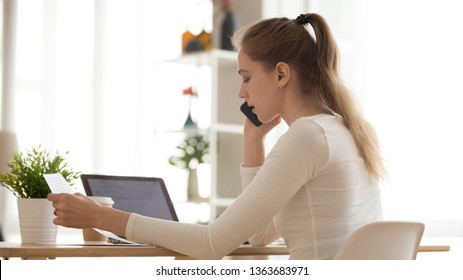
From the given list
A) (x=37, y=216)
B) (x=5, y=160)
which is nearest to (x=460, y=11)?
(x=37, y=216)

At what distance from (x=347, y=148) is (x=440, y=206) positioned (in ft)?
6.28

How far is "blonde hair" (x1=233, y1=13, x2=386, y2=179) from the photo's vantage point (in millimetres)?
1908

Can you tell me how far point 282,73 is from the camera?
1.92 m

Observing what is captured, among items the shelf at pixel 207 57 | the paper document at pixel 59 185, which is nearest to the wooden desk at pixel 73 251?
the paper document at pixel 59 185

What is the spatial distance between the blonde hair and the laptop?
52 cm

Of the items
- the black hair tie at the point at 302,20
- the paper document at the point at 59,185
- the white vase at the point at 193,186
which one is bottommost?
the white vase at the point at 193,186

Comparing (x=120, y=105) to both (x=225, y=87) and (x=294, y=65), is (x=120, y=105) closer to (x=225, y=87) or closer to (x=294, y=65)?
(x=225, y=87)

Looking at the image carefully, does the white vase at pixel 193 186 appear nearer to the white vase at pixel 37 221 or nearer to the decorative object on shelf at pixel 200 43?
the decorative object on shelf at pixel 200 43

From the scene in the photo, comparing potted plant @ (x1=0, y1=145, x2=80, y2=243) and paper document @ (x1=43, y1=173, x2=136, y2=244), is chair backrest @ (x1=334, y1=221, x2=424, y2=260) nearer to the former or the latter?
paper document @ (x1=43, y1=173, x2=136, y2=244)

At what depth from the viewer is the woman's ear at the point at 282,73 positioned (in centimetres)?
191

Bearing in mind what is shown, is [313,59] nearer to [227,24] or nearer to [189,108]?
[227,24]

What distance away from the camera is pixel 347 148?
1822mm

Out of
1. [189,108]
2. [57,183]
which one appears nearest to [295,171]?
[57,183]

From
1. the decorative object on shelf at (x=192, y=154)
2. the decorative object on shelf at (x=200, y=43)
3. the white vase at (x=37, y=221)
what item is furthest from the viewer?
the decorative object on shelf at (x=192, y=154)
